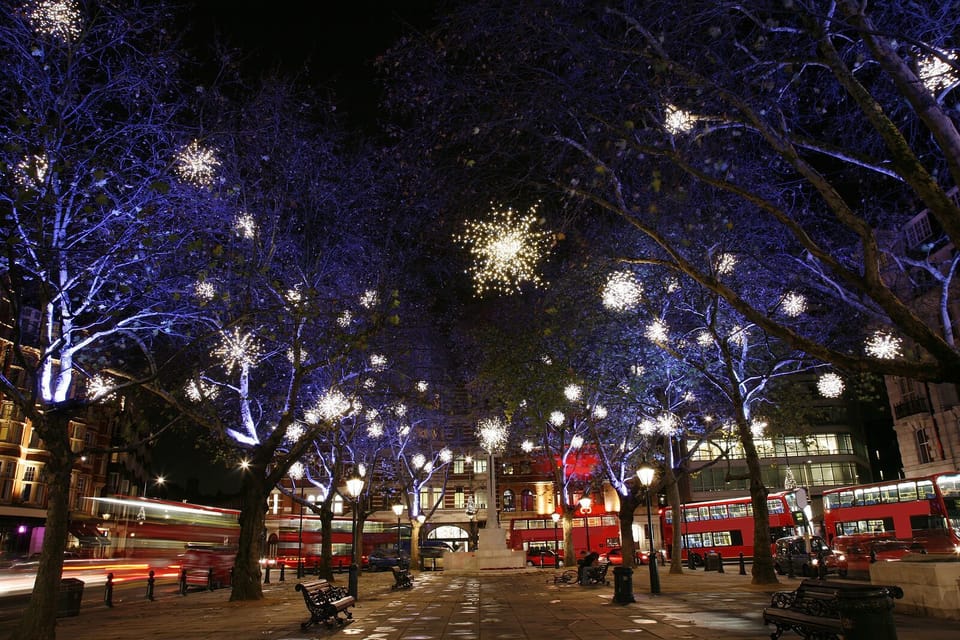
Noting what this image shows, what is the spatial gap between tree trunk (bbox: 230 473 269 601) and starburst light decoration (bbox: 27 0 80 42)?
1143cm

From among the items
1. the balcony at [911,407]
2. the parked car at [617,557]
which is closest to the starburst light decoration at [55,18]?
the parked car at [617,557]

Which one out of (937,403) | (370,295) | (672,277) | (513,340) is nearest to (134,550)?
(370,295)

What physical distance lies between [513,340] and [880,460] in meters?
49.3

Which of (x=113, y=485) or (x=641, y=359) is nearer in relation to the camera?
(x=641, y=359)

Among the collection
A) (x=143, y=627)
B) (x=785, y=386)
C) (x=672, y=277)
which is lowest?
(x=143, y=627)

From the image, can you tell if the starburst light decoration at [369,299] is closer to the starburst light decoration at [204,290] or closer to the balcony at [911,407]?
the starburst light decoration at [204,290]

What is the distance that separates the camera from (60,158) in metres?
10.9

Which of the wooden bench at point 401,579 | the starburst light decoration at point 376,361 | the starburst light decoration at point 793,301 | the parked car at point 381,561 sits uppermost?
the starburst light decoration at point 793,301

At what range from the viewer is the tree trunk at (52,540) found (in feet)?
31.0

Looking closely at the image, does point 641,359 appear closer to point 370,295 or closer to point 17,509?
point 370,295

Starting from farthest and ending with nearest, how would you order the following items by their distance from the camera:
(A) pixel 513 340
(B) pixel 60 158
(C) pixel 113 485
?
(C) pixel 113 485, (A) pixel 513 340, (B) pixel 60 158

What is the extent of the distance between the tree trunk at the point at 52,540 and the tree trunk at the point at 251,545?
21.9ft

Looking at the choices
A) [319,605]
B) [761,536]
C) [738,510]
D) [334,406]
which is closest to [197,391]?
[334,406]

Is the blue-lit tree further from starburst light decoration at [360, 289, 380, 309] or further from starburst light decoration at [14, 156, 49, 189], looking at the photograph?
starburst light decoration at [360, 289, 380, 309]
